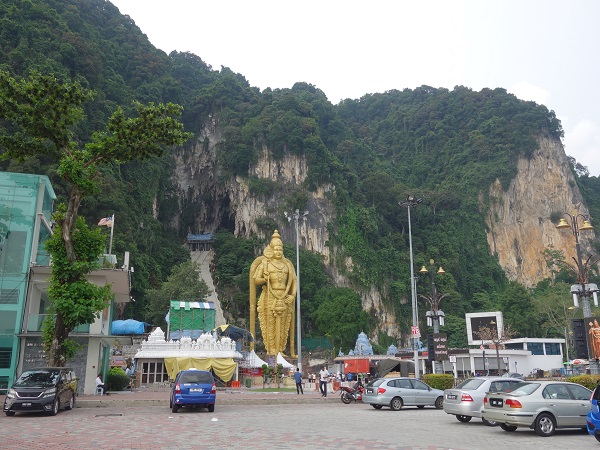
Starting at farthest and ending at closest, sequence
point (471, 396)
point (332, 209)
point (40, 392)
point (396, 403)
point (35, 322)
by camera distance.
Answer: point (332, 209) → point (35, 322) → point (396, 403) → point (40, 392) → point (471, 396)

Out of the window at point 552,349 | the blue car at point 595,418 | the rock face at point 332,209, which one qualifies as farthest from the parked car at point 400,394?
the rock face at point 332,209

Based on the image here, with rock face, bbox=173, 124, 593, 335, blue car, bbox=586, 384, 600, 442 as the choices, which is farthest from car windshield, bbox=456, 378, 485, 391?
rock face, bbox=173, 124, 593, 335

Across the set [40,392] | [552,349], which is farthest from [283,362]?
[552,349]

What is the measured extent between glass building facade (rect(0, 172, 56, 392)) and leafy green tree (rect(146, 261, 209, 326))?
1094 inches

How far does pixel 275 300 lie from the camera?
1569 inches

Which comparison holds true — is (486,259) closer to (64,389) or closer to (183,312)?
(183,312)

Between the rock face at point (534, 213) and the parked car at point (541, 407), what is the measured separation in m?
79.0

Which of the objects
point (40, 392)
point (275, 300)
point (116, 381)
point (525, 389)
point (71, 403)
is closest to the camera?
point (525, 389)

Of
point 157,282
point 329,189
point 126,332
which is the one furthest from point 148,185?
point 126,332

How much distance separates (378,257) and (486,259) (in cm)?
2115

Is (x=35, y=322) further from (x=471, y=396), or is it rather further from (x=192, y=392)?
(x=471, y=396)

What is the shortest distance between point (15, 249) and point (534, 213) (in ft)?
285

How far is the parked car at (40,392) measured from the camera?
12.5 metres

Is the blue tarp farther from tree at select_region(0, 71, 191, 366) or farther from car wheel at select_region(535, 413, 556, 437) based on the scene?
car wheel at select_region(535, 413, 556, 437)
